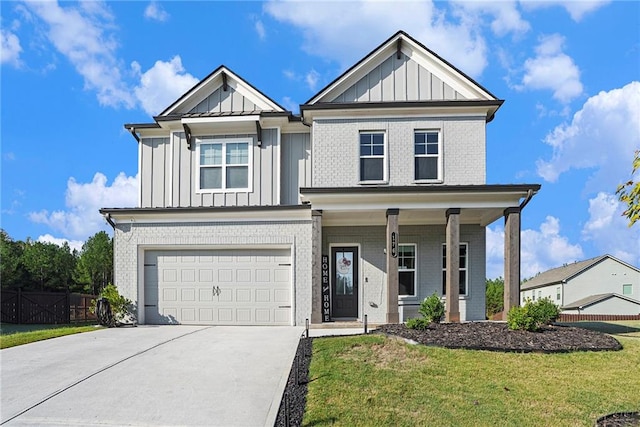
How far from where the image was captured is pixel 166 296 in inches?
584

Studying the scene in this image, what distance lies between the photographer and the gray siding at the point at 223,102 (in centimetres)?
1652

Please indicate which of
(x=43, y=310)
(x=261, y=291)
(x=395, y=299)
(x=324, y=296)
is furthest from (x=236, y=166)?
(x=43, y=310)

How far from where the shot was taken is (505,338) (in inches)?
386

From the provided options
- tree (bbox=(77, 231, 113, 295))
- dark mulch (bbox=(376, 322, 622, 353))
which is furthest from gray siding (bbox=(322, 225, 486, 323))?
tree (bbox=(77, 231, 113, 295))

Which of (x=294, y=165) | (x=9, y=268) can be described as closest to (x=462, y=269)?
(x=294, y=165)

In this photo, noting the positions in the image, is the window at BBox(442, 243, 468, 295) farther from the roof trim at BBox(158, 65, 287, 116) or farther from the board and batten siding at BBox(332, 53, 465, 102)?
the roof trim at BBox(158, 65, 287, 116)

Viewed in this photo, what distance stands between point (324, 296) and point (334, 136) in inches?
193

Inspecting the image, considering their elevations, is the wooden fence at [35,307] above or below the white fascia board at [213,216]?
below

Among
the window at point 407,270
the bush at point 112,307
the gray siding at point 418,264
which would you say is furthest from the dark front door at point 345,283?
the bush at point 112,307

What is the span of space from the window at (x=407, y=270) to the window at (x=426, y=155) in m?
2.34

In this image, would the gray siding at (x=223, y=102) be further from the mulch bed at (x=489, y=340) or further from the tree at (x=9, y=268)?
the tree at (x=9, y=268)

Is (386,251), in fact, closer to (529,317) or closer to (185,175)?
(529,317)

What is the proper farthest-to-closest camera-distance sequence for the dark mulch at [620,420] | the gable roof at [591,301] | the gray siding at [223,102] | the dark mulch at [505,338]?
the gable roof at [591,301] < the gray siding at [223,102] < the dark mulch at [505,338] < the dark mulch at [620,420]

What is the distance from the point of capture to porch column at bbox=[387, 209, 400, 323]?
12938mm
